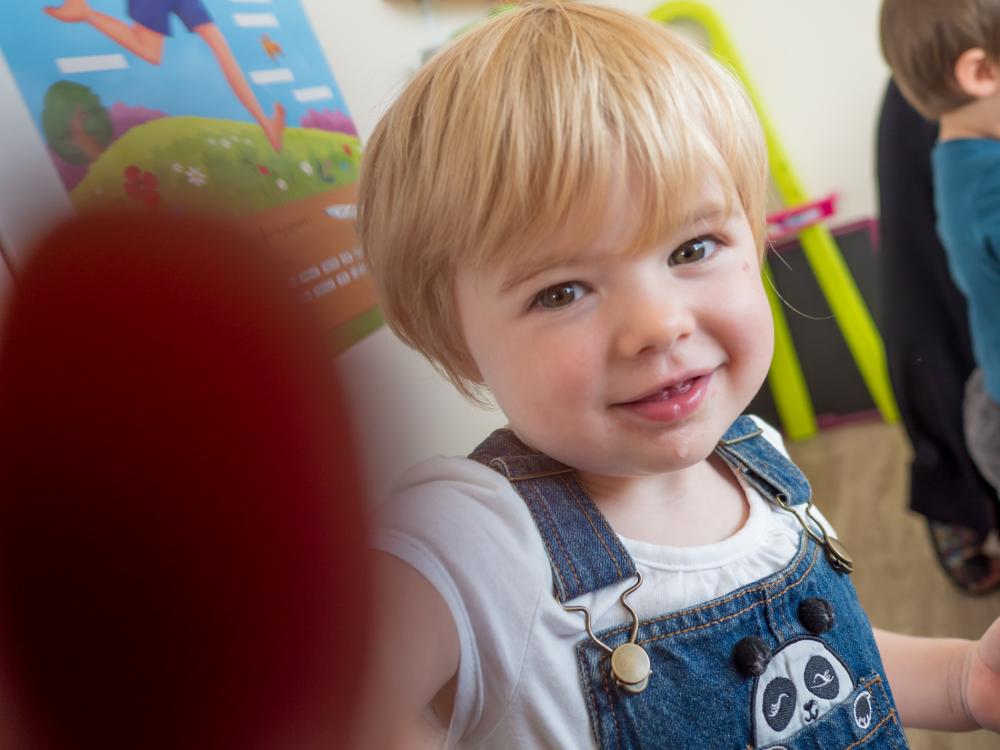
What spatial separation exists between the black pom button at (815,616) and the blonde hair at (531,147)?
0.21 meters

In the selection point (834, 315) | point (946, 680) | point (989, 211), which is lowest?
point (834, 315)

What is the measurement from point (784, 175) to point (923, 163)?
0.48 meters

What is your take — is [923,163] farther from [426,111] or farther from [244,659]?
[244,659]

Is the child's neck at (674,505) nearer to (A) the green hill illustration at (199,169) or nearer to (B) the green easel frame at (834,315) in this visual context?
(A) the green hill illustration at (199,169)

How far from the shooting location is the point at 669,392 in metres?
0.36

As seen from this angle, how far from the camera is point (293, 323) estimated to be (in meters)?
0.22

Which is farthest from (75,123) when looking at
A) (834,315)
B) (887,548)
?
(834,315)

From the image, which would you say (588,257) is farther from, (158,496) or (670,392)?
(158,496)

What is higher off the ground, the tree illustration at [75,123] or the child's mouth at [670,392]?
the tree illustration at [75,123]

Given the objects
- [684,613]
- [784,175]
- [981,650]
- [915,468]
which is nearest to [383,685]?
[684,613]

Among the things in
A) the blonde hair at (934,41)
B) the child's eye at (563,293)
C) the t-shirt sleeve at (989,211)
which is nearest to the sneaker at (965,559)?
the t-shirt sleeve at (989,211)

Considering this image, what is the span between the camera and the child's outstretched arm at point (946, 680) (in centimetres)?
48

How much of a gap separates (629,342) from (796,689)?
206 mm

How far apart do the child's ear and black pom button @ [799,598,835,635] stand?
1.81 ft
